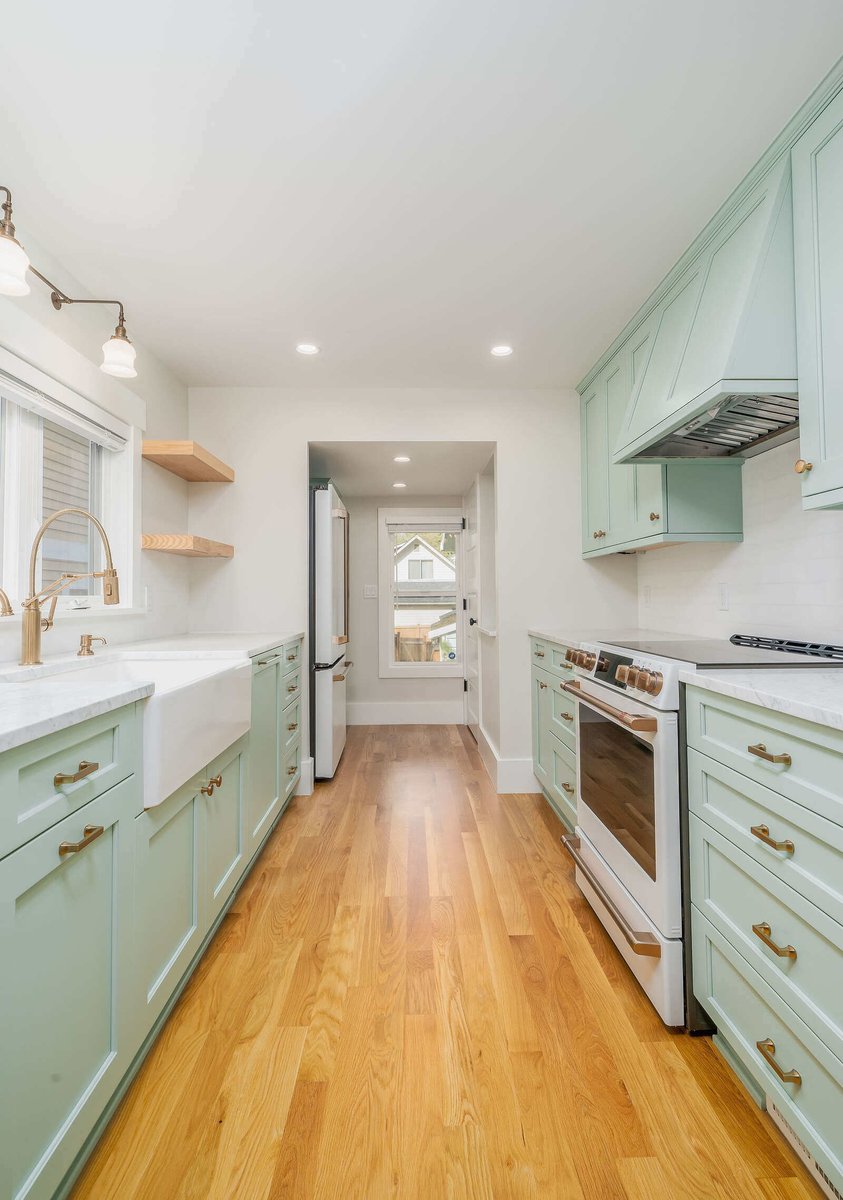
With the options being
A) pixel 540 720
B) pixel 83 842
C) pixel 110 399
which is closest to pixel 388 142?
pixel 110 399

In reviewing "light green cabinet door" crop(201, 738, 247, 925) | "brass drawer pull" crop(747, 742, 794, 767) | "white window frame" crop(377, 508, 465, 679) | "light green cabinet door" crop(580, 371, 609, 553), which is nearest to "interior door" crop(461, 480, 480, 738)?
"white window frame" crop(377, 508, 465, 679)

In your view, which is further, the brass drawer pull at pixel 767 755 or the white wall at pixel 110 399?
the white wall at pixel 110 399

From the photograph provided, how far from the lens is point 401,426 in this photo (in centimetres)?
351

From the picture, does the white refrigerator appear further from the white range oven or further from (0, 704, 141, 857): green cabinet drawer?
(0, 704, 141, 857): green cabinet drawer

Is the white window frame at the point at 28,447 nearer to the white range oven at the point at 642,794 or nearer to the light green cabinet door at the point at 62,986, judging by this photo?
the light green cabinet door at the point at 62,986

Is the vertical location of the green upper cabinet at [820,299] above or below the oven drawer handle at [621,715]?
above

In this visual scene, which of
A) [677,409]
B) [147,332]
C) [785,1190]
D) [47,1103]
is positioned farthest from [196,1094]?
[147,332]

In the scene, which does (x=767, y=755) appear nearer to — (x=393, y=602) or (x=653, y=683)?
(x=653, y=683)

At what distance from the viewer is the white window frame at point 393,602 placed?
539 centimetres

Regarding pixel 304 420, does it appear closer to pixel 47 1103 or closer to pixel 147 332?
pixel 147 332

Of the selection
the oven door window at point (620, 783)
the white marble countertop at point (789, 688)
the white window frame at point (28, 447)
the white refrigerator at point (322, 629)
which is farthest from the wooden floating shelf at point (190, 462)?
the white marble countertop at point (789, 688)

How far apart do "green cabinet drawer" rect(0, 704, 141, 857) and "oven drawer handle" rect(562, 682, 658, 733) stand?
1.31 meters

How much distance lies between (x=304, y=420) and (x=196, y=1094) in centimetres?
312

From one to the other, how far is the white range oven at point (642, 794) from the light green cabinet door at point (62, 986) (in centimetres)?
130
